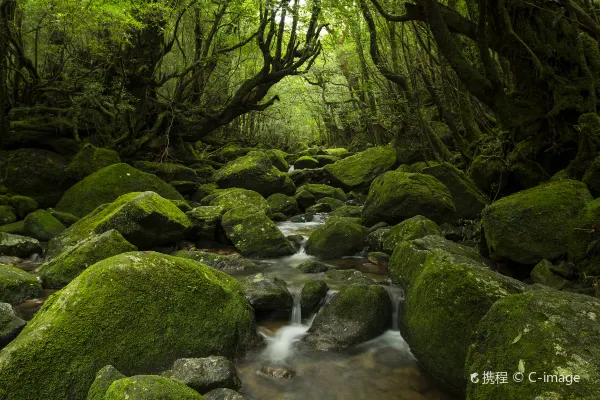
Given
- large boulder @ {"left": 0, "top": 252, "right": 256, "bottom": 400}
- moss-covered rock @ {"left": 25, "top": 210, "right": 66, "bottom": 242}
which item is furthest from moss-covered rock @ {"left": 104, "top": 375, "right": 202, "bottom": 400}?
moss-covered rock @ {"left": 25, "top": 210, "right": 66, "bottom": 242}

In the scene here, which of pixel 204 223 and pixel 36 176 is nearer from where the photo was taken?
pixel 204 223

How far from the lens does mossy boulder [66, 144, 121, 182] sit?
1225 cm

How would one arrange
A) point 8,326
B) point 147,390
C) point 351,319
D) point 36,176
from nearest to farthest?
1. point 147,390
2. point 8,326
3. point 351,319
4. point 36,176

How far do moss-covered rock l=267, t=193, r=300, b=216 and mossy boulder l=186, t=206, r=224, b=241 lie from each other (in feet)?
12.7

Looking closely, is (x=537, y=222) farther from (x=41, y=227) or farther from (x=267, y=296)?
(x=41, y=227)

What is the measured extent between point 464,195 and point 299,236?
4.19 metres

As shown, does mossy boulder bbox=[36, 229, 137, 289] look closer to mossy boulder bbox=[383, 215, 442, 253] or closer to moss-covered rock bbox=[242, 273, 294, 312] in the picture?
moss-covered rock bbox=[242, 273, 294, 312]

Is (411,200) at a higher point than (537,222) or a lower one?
lower

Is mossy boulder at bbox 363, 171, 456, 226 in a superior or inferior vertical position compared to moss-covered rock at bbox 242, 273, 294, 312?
superior

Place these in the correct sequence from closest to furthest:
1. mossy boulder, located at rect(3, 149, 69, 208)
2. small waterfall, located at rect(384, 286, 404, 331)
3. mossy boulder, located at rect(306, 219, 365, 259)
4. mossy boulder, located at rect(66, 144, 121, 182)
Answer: small waterfall, located at rect(384, 286, 404, 331) → mossy boulder, located at rect(306, 219, 365, 259) → mossy boulder, located at rect(3, 149, 69, 208) → mossy boulder, located at rect(66, 144, 121, 182)

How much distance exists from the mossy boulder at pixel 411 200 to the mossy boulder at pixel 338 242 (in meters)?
1.08

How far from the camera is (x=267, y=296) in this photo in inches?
226

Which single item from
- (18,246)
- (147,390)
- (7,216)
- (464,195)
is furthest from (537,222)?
(7,216)

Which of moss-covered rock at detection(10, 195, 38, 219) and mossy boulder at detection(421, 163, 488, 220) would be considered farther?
moss-covered rock at detection(10, 195, 38, 219)
